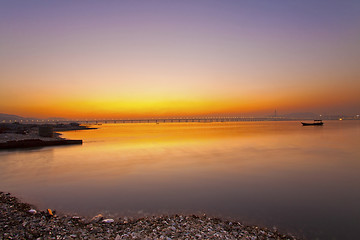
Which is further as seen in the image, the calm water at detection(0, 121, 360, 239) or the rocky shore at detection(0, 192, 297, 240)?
the calm water at detection(0, 121, 360, 239)

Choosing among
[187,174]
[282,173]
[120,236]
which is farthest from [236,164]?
[120,236]

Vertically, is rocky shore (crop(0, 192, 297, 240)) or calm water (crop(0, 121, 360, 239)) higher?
rocky shore (crop(0, 192, 297, 240))

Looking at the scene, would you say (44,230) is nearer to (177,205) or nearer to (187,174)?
(177,205)

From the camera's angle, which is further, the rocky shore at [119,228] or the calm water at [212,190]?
the calm water at [212,190]

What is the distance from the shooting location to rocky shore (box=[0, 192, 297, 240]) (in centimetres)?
534

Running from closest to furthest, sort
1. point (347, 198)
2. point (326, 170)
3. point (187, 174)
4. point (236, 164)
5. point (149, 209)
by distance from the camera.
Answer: point (149, 209) < point (347, 198) < point (187, 174) < point (326, 170) < point (236, 164)

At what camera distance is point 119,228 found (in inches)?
229

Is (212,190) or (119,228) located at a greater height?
(119,228)

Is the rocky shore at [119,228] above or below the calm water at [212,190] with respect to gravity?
above

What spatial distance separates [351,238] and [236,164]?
31.7 feet

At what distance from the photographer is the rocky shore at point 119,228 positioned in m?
5.34

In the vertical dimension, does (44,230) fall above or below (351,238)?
above

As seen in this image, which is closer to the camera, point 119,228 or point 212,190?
point 119,228

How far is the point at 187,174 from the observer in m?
12.5
